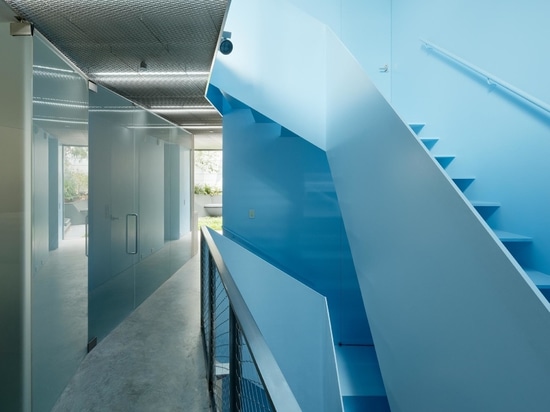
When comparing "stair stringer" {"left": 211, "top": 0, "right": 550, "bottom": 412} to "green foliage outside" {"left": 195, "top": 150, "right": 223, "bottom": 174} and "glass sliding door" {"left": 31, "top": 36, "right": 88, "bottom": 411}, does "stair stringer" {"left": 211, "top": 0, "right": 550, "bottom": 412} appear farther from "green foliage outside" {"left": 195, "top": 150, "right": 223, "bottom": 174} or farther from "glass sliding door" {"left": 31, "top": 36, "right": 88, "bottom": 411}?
"green foliage outside" {"left": 195, "top": 150, "right": 223, "bottom": 174}

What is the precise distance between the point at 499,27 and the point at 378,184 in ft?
5.49

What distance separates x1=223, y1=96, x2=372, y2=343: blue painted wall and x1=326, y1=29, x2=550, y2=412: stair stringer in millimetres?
2026

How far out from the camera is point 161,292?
433cm

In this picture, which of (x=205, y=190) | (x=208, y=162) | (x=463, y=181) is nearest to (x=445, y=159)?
(x=463, y=181)

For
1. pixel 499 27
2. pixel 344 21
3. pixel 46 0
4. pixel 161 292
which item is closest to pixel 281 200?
pixel 161 292

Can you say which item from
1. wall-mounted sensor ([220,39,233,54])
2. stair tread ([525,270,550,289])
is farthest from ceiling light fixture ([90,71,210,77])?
stair tread ([525,270,550,289])

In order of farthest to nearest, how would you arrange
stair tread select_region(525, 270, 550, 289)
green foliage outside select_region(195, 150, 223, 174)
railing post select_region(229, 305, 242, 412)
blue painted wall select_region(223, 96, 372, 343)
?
green foliage outside select_region(195, 150, 223, 174) → blue painted wall select_region(223, 96, 372, 343) → stair tread select_region(525, 270, 550, 289) → railing post select_region(229, 305, 242, 412)

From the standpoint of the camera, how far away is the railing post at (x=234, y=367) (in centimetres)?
116

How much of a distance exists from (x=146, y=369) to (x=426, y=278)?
202 centimetres

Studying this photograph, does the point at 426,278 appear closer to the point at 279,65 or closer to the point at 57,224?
the point at 57,224

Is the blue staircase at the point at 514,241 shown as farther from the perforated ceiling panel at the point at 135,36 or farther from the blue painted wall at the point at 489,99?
the perforated ceiling panel at the point at 135,36

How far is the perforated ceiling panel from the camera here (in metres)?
1.74

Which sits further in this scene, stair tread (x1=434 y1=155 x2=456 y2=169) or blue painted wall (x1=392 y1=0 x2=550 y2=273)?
stair tread (x1=434 y1=155 x2=456 y2=169)

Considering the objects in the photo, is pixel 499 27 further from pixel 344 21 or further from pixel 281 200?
pixel 281 200
